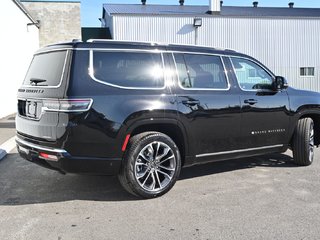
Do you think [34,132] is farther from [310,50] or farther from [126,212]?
[310,50]

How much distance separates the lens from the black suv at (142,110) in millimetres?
4379

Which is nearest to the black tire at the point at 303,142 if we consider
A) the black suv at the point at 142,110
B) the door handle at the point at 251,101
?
the black suv at the point at 142,110

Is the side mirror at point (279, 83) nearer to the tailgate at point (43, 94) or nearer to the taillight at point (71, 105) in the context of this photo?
the taillight at point (71, 105)

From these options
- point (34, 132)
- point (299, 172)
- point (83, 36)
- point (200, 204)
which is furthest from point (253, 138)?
point (83, 36)

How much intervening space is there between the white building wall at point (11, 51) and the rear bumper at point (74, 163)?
35.2 ft

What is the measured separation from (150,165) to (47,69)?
1.73m

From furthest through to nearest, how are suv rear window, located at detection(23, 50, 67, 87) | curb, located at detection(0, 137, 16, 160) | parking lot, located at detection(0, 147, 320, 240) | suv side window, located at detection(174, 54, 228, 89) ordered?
curb, located at detection(0, 137, 16, 160)
suv side window, located at detection(174, 54, 228, 89)
suv rear window, located at detection(23, 50, 67, 87)
parking lot, located at detection(0, 147, 320, 240)

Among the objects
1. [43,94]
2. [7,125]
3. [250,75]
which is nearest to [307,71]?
[7,125]

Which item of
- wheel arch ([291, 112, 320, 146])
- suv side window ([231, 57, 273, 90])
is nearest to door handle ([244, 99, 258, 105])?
suv side window ([231, 57, 273, 90])

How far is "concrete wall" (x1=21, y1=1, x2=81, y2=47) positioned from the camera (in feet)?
87.8

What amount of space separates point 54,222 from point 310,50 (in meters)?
27.9

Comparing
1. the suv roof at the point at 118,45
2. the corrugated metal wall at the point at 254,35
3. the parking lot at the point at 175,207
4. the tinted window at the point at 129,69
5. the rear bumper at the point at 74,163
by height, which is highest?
the corrugated metal wall at the point at 254,35

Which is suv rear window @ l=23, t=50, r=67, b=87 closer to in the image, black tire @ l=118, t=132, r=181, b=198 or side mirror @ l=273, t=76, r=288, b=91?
black tire @ l=118, t=132, r=181, b=198

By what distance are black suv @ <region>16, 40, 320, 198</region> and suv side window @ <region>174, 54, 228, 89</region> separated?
15 mm
